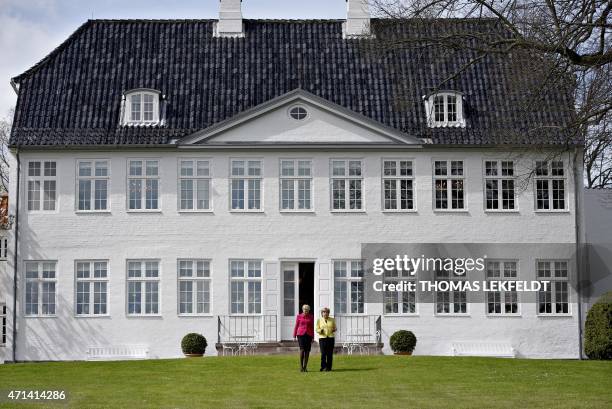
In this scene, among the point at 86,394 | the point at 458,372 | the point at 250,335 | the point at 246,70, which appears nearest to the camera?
→ the point at 86,394

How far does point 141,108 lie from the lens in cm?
3628

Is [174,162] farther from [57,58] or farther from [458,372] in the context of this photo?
[458,372]

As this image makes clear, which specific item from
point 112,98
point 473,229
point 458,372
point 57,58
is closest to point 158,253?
point 112,98

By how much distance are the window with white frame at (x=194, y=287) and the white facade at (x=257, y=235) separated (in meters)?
0.23

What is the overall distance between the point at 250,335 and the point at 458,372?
9.69 meters

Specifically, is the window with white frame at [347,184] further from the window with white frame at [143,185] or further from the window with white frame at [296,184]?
the window with white frame at [143,185]

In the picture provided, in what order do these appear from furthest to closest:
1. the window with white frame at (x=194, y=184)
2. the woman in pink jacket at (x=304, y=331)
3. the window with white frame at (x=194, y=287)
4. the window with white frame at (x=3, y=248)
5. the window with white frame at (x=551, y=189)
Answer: the window with white frame at (x=551, y=189) < the window with white frame at (x=3, y=248) < the window with white frame at (x=194, y=184) < the window with white frame at (x=194, y=287) < the woman in pink jacket at (x=304, y=331)

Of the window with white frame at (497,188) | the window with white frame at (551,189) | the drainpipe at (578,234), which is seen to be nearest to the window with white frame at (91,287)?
the window with white frame at (497,188)

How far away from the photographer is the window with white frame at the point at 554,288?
35.8 m

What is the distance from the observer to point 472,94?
3694 centimetres

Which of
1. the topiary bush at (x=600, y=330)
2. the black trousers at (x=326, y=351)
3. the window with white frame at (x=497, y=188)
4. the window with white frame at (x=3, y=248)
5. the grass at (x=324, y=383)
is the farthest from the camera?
the window with white frame at (x=497, y=188)

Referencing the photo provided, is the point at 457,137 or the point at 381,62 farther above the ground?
the point at 381,62

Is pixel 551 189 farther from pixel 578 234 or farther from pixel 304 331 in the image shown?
pixel 304 331

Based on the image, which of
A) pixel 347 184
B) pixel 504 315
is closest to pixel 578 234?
pixel 504 315
